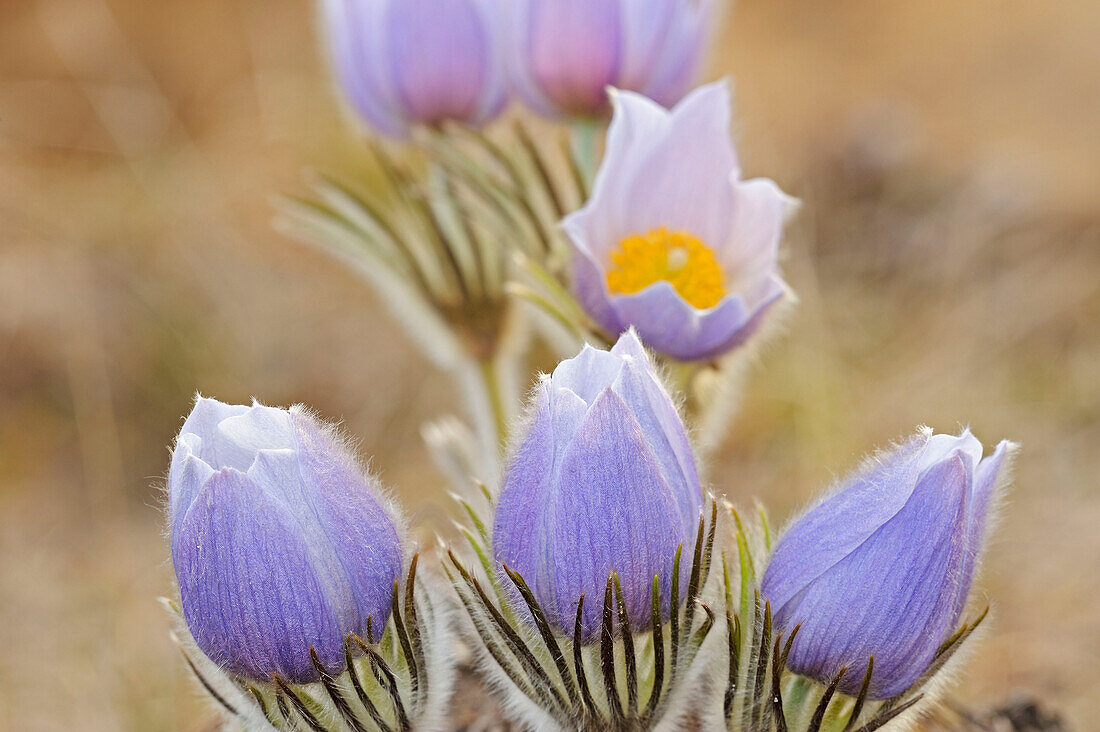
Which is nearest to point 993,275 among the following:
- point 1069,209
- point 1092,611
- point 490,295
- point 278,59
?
point 1069,209

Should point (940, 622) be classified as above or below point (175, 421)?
above

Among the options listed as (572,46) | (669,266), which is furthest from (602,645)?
(572,46)

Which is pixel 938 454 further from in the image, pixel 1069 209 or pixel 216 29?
pixel 216 29

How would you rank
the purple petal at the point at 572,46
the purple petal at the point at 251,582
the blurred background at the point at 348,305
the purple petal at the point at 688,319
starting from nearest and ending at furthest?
the purple petal at the point at 251,582 < the purple petal at the point at 688,319 < the purple petal at the point at 572,46 < the blurred background at the point at 348,305

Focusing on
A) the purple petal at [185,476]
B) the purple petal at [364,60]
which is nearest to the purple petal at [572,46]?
the purple petal at [364,60]

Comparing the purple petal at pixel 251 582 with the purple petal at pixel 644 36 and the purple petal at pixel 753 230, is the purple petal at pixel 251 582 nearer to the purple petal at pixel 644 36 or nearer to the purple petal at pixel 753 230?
the purple petal at pixel 753 230

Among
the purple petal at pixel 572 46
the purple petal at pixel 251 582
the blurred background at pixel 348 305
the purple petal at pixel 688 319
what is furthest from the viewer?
the blurred background at pixel 348 305
